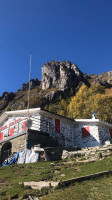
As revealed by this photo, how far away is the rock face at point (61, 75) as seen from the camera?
3569 inches

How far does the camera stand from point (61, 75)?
339 feet

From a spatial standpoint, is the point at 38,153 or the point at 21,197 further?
the point at 38,153

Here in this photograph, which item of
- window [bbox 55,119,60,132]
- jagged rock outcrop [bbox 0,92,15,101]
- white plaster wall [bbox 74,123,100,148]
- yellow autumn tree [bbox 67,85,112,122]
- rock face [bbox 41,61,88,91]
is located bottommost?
white plaster wall [bbox 74,123,100,148]

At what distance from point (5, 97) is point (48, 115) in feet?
329

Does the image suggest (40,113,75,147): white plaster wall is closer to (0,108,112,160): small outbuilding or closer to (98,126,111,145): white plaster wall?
(0,108,112,160): small outbuilding

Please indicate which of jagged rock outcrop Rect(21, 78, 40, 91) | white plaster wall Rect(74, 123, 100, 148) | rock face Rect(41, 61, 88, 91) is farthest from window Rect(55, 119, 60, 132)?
jagged rock outcrop Rect(21, 78, 40, 91)

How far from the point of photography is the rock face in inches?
3569

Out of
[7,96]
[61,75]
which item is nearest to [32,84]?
[7,96]

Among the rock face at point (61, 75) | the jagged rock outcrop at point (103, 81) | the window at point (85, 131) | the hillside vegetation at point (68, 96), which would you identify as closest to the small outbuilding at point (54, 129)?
the window at point (85, 131)

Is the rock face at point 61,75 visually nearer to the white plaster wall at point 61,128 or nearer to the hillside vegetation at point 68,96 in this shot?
the hillside vegetation at point 68,96

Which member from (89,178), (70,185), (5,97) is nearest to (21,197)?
(70,185)

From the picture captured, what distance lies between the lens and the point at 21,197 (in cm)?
664

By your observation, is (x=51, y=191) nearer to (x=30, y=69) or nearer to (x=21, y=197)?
(x=21, y=197)

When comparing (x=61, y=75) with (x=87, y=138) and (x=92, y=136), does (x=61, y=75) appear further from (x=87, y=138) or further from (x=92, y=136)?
(x=92, y=136)
